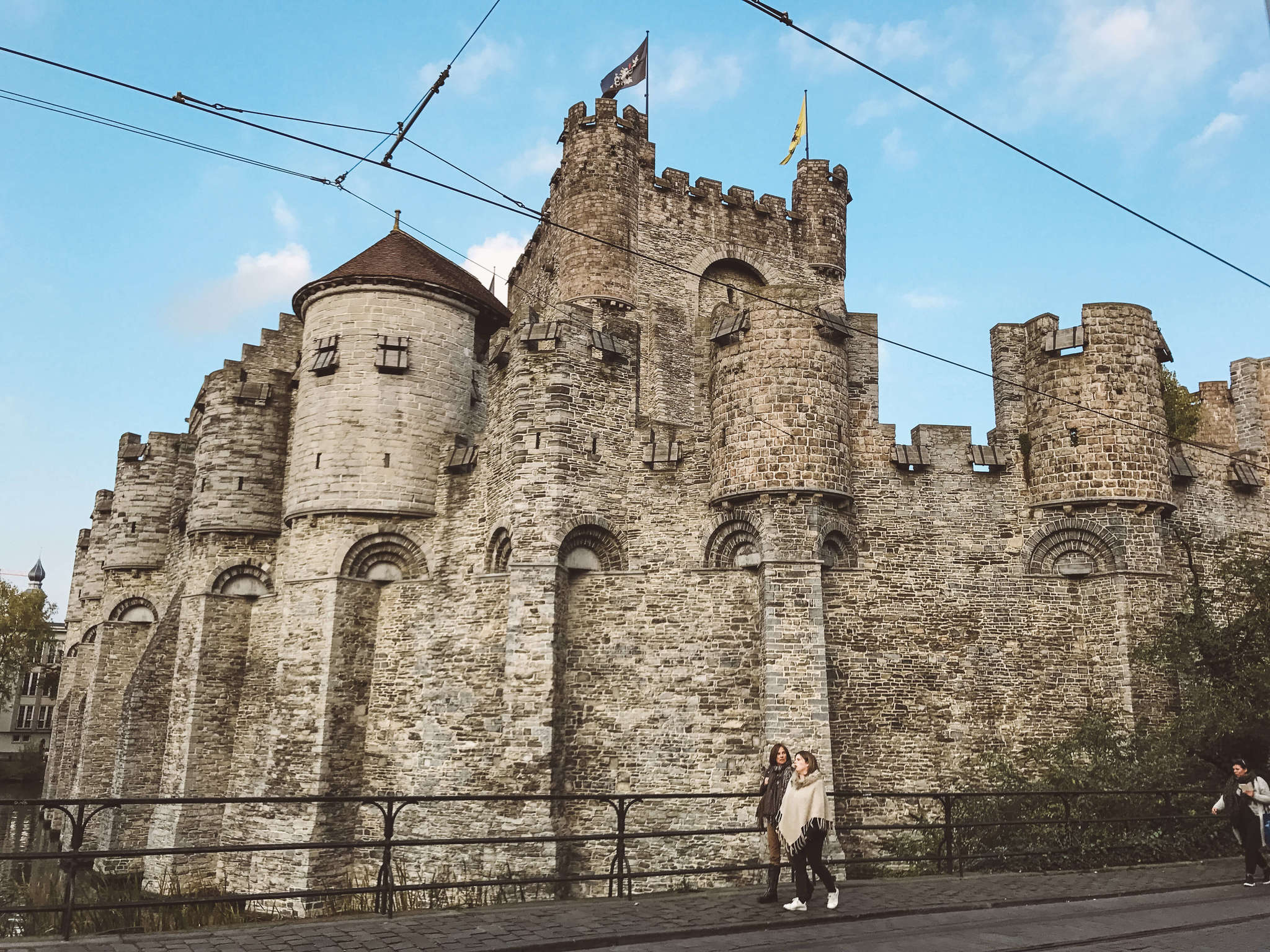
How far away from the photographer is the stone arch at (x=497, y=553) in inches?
754

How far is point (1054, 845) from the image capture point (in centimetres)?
1397

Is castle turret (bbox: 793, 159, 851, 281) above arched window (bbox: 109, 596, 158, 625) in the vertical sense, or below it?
above

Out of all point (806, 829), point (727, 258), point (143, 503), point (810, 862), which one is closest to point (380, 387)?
point (727, 258)

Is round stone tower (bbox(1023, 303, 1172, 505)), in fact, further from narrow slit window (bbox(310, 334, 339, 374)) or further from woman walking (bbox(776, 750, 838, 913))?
narrow slit window (bbox(310, 334, 339, 374))

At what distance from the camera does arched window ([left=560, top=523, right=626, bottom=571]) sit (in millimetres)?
18281

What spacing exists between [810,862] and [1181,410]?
917 inches

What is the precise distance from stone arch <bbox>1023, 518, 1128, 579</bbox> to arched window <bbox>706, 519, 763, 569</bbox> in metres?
5.00

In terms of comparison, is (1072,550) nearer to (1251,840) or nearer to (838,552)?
(838,552)

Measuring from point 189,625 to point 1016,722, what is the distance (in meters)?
17.7

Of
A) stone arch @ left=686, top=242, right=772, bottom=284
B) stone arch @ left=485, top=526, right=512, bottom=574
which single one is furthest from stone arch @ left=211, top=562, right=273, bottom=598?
stone arch @ left=686, top=242, right=772, bottom=284

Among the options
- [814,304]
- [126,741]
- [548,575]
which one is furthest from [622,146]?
[126,741]

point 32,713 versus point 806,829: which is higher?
point 32,713

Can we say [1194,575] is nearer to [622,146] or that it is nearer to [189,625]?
[622,146]

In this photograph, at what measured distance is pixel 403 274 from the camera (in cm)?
2205
